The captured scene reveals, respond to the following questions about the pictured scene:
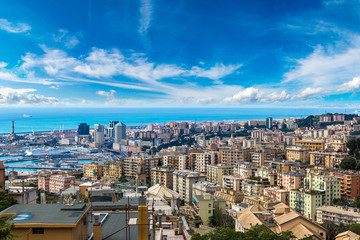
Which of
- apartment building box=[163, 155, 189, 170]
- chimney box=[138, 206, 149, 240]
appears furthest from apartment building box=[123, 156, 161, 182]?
chimney box=[138, 206, 149, 240]

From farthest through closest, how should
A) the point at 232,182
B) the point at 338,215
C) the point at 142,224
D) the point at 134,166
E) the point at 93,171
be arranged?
the point at 93,171 < the point at 134,166 < the point at 232,182 < the point at 338,215 < the point at 142,224

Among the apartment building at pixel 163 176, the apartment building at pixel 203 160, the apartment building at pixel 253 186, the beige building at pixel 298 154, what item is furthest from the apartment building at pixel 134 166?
the beige building at pixel 298 154

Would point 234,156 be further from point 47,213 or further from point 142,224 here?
point 47,213

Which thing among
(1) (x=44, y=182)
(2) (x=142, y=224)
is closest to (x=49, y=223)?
(2) (x=142, y=224)

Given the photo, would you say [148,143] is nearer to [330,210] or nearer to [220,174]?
[220,174]

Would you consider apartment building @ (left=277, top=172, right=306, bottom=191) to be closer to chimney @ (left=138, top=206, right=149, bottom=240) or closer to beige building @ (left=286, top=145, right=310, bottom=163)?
beige building @ (left=286, top=145, right=310, bottom=163)

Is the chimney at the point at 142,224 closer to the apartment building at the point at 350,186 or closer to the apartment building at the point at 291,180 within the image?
the apartment building at the point at 291,180

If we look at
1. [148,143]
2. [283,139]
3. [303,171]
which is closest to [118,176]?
[303,171]
